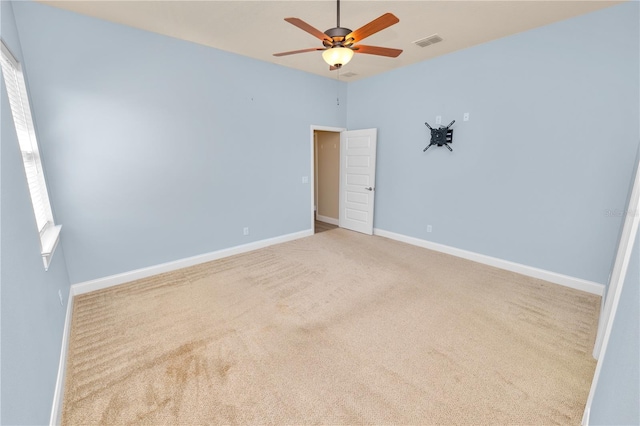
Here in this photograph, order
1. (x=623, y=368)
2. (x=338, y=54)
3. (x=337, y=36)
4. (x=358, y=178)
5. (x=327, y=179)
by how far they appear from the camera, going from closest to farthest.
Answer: (x=623, y=368) < (x=337, y=36) < (x=338, y=54) < (x=358, y=178) < (x=327, y=179)

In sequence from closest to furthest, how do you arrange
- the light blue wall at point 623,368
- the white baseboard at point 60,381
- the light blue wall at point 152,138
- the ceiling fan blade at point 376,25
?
the light blue wall at point 623,368
the white baseboard at point 60,381
the ceiling fan blade at point 376,25
the light blue wall at point 152,138

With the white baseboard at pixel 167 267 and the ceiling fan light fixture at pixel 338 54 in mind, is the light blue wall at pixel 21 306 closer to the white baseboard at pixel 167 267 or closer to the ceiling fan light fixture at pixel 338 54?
the white baseboard at pixel 167 267

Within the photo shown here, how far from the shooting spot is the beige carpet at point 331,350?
5.58 feet

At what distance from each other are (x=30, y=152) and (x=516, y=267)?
5576mm

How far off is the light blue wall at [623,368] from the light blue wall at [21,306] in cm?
223

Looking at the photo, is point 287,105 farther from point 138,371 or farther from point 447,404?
point 447,404

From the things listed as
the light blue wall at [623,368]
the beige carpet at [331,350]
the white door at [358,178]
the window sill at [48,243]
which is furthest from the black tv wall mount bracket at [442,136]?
the window sill at [48,243]

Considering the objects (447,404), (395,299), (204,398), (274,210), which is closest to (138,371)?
(204,398)

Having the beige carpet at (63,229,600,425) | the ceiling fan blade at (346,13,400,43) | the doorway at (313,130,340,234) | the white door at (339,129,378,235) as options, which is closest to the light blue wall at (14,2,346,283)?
the beige carpet at (63,229,600,425)

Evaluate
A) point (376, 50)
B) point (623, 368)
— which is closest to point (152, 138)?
point (376, 50)

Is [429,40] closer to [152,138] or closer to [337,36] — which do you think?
[337,36]

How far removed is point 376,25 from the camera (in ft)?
6.60

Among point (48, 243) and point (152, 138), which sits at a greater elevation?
point (152, 138)

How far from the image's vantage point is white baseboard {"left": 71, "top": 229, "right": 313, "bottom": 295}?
3133 mm
